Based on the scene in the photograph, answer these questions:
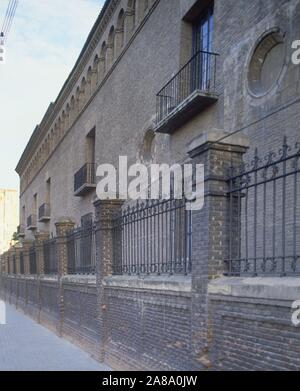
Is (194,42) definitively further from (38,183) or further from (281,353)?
(38,183)

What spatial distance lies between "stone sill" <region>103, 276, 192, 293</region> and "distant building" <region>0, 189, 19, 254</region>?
55.9m

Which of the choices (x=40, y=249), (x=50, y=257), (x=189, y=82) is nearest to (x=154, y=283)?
(x=189, y=82)

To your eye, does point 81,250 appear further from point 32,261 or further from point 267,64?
point 32,261

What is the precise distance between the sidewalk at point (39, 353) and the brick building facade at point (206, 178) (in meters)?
0.34

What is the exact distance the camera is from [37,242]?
18.2m

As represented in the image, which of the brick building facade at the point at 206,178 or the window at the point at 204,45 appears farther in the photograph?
the window at the point at 204,45

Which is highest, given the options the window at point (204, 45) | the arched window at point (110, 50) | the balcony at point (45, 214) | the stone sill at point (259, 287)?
the arched window at point (110, 50)

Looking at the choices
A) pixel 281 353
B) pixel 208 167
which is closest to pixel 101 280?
pixel 208 167

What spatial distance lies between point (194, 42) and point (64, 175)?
14594 mm

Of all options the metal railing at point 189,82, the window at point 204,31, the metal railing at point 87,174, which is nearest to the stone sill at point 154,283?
the metal railing at point 189,82

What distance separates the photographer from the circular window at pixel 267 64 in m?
9.23

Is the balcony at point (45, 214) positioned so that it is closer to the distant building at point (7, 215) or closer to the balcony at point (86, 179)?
the balcony at point (86, 179)

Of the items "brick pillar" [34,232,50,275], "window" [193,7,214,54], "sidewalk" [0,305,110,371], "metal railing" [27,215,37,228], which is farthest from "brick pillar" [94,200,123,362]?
"metal railing" [27,215,37,228]
